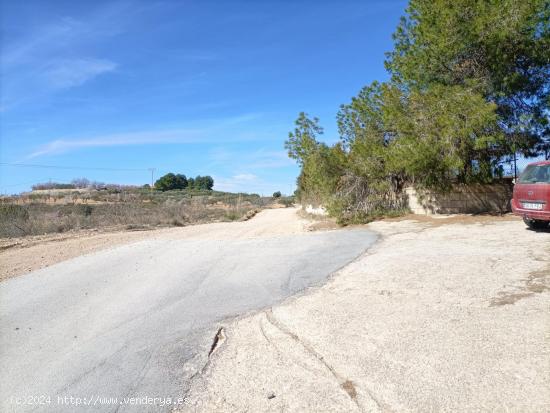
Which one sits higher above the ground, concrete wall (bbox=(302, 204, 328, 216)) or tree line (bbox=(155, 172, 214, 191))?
tree line (bbox=(155, 172, 214, 191))

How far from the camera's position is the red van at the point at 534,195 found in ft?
30.9

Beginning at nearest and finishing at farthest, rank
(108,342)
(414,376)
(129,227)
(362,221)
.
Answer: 1. (414,376)
2. (108,342)
3. (362,221)
4. (129,227)

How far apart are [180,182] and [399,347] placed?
82924mm

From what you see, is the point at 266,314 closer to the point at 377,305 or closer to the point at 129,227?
the point at 377,305

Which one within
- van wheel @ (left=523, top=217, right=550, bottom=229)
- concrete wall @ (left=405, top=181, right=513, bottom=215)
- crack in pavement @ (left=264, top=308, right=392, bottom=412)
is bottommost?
crack in pavement @ (left=264, top=308, right=392, bottom=412)

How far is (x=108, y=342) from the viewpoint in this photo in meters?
5.07

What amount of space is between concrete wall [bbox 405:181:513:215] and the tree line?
67.3 meters

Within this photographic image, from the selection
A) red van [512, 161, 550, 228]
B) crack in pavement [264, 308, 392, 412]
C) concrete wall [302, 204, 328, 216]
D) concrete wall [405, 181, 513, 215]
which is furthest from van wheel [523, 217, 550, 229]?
concrete wall [302, 204, 328, 216]

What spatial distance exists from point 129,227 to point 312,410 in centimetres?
1730

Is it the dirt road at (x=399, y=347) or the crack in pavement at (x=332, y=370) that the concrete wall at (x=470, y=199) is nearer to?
the dirt road at (x=399, y=347)

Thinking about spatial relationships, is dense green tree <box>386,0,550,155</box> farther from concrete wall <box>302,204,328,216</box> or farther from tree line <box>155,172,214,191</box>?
tree line <box>155,172,214,191</box>

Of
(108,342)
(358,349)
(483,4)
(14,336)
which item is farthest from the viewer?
(483,4)

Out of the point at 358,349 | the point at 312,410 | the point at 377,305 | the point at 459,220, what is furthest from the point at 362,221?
the point at 312,410

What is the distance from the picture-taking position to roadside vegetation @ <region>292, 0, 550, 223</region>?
12.9m
